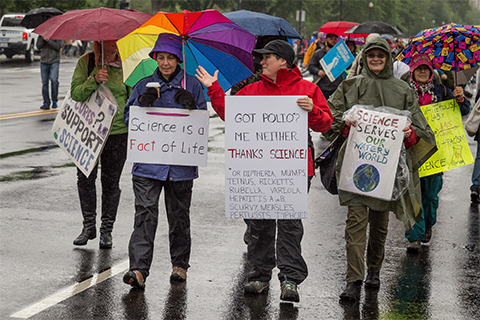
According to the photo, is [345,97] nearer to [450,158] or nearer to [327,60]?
[450,158]

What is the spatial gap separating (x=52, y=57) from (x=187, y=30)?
38.4ft

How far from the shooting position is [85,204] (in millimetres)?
6590

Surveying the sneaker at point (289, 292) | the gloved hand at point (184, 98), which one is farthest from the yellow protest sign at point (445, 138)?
the gloved hand at point (184, 98)

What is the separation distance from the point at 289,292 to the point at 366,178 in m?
1.08

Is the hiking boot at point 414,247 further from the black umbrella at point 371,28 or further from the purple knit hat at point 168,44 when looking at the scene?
the black umbrella at point 371,28

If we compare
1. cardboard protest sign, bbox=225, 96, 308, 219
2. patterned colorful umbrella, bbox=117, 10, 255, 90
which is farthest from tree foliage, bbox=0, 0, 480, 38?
cardboard protest sign, bbox=225, 96, 308, 219

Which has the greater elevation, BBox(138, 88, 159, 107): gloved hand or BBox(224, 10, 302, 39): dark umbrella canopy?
BBox(224, 10, 302, 39): dark umbrella canopy

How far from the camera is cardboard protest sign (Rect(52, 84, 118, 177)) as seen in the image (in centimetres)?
625

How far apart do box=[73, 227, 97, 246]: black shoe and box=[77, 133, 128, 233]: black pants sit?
0.18 feet

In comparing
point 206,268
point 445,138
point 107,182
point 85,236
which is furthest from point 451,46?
point 85,236

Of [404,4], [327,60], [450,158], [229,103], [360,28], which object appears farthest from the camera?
[404,4]


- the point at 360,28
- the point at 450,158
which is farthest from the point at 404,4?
the point at 450,158

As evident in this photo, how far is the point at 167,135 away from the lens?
5.45 m

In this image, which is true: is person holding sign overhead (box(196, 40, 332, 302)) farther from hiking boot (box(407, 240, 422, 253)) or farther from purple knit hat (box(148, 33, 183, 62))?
hiking boot (box(407, 240, 422, 253))
